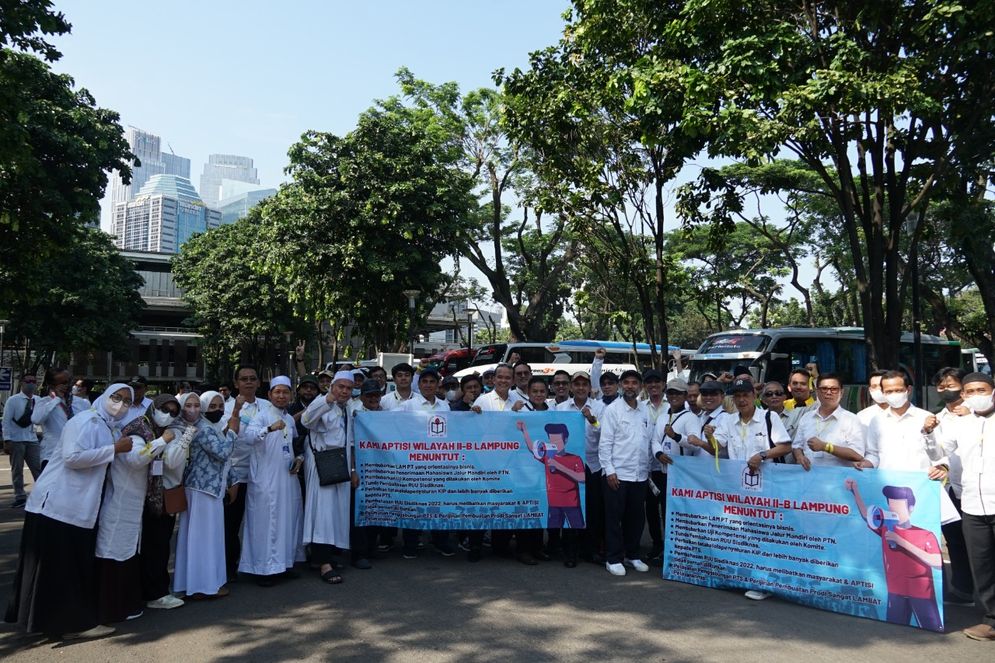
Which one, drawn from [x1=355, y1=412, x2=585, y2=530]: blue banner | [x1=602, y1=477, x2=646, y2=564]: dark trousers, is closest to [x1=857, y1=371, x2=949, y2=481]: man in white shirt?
[x1=602, y1=477, x2=646, y2=564]: dark trousers

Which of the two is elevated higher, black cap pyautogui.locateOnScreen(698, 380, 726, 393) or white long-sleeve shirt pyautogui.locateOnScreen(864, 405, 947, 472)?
black cap pyautogui.locateOnScreen(698, 380, 726, 393)

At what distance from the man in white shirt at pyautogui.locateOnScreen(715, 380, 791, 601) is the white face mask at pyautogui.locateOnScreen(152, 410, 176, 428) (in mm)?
4279

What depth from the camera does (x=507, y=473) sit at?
7027 mm

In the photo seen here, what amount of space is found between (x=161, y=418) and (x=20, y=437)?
617cm

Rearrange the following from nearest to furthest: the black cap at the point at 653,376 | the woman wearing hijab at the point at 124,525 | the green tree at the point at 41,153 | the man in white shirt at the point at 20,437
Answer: the woman wearing hijab at the point at 124,525, the black cap at the point at 653,376, the green tree at the point at 41,153, the man in white shirt at the point at 20,437

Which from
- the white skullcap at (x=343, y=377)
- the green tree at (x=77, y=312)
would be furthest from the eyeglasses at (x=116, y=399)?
the green tree at (x=77, y=312)

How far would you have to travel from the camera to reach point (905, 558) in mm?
5215

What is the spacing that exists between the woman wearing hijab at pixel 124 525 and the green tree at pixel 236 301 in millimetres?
29647

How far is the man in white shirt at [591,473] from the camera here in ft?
23.3

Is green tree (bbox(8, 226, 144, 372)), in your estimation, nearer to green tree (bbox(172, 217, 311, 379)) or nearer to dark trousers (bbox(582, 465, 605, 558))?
green tree (bbox(172, 217, 311, 379))

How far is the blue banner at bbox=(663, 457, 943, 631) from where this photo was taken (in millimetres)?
5188

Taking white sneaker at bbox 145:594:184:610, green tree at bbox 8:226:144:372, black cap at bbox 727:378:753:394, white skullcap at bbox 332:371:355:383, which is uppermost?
green tree at bbox 8:226:144:372

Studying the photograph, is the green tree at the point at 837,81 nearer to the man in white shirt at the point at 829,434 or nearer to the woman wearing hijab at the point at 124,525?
the man in white shirt at the point at 829,434

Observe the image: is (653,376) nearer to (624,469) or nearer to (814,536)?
(624,469)
